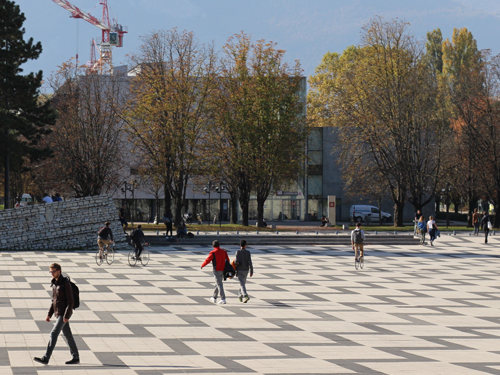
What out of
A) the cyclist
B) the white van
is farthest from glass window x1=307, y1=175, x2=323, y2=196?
the cyclist

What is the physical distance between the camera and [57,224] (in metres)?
36.3

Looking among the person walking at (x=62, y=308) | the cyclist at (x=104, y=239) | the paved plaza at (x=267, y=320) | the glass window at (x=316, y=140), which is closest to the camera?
the person walking at (x=62, y=308)

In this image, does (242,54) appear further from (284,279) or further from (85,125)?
(284,279)

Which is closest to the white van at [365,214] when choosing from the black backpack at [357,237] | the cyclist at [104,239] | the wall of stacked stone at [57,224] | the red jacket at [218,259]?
the wall of stacked stone at [57,224]

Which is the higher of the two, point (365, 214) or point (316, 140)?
point (316, 140)

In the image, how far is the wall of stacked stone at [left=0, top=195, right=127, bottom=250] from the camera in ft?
117

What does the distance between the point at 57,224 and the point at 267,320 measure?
23428 mm

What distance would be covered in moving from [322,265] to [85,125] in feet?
108

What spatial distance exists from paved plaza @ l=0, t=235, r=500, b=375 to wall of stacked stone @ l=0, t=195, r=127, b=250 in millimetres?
7241

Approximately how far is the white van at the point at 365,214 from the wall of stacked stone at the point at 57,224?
32770 millimetres

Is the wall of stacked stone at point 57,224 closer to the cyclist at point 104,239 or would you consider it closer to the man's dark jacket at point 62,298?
the cyclist at point 104,239

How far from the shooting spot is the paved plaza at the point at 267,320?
1099 centimetres

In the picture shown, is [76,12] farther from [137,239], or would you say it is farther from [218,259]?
[218,259]

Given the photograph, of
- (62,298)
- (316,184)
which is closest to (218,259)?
(62,298)
